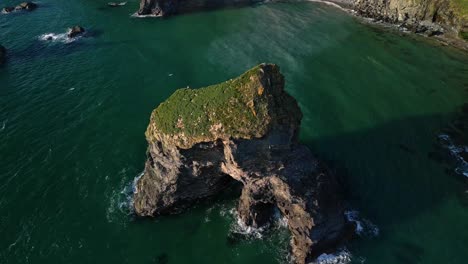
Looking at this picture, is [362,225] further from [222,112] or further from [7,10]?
[7,10]

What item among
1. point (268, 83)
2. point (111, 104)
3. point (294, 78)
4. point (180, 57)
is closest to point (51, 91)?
point (111, 104)

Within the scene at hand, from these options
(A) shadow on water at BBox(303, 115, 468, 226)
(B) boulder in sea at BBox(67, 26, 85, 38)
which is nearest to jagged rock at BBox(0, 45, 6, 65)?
(B) boulder in sea at BBox(67, 26, 85, 38)

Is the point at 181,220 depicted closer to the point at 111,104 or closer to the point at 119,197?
the point at 119,197

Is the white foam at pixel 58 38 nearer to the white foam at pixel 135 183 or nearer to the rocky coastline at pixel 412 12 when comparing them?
the rocky coastline at pixel 412 12

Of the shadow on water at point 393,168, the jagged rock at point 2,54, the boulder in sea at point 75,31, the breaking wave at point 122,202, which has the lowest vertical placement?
the breaking wave at point 122,202

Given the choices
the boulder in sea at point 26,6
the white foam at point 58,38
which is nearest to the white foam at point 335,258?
the white foam at point 58,38

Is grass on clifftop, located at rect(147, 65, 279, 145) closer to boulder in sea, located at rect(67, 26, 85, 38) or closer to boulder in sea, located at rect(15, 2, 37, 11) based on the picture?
boulder in sea, located at rect(67, 26, 85, 38)
